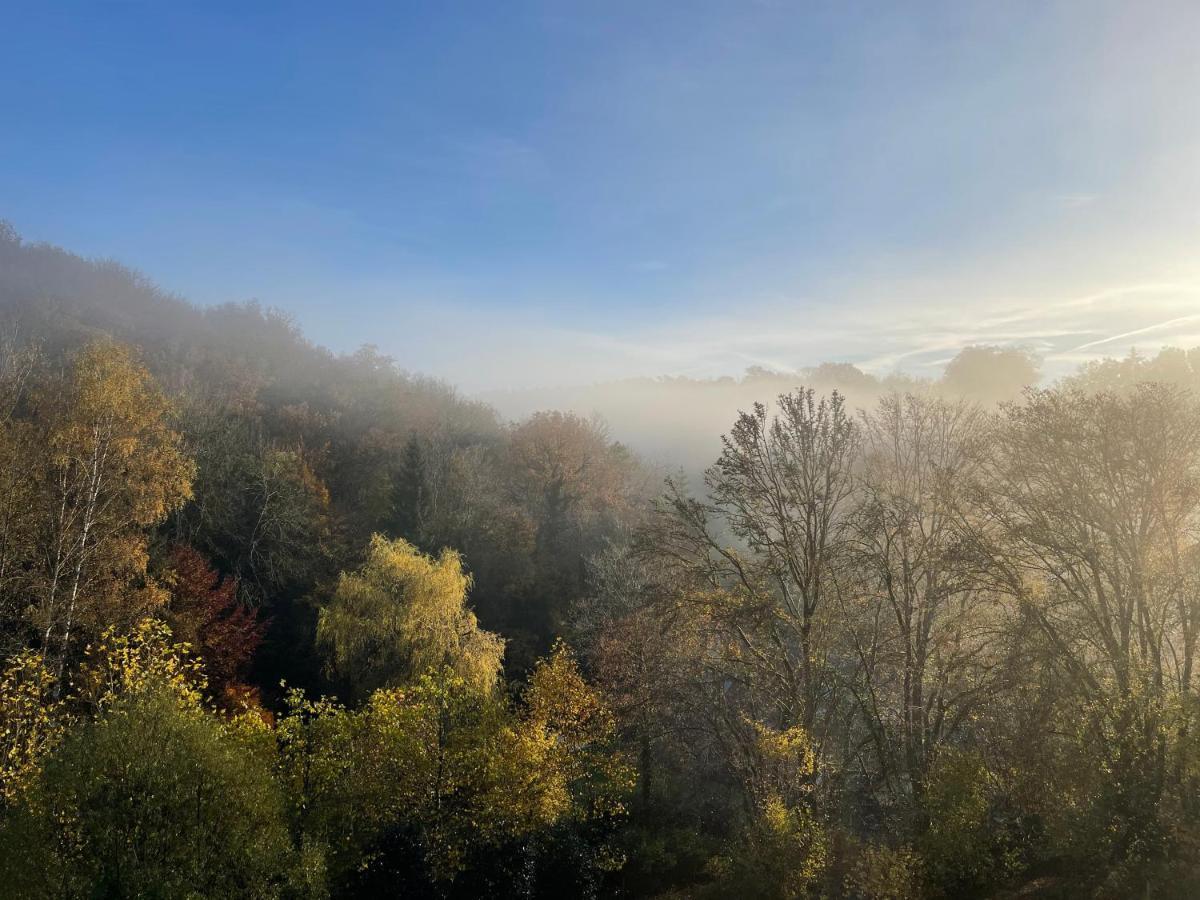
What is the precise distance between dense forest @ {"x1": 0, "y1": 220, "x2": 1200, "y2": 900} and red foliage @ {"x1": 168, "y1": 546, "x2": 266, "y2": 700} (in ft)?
0.53

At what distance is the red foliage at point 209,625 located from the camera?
2419cm

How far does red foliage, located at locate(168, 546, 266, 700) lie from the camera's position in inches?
952

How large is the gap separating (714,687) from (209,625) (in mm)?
20071

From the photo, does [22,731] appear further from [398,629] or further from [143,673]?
[398,629]

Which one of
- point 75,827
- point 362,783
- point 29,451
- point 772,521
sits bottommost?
point 362,783

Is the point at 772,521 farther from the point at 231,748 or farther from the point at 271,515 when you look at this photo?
the point at 271,515

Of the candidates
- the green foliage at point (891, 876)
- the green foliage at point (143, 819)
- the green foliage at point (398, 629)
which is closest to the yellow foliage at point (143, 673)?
the green foliage at point (143, 819)

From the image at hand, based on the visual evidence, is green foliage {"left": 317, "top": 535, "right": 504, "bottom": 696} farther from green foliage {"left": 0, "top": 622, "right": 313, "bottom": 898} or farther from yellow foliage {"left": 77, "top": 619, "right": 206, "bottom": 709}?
green foliage {"left": 0, "top": 622, "right": 313, "bottom": 898}

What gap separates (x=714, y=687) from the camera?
18.1 meters

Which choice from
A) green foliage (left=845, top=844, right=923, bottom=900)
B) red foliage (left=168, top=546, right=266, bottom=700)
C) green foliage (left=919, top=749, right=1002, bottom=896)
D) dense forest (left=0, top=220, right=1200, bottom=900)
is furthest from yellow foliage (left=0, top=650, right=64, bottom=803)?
green foliage (left=919, top=749, right=1002, bottom=896)

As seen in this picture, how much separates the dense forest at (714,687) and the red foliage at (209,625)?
0.53ft

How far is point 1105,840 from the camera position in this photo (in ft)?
34.9

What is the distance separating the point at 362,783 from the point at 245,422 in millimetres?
37426

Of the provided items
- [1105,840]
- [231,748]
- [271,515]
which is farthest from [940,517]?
[271,515]
